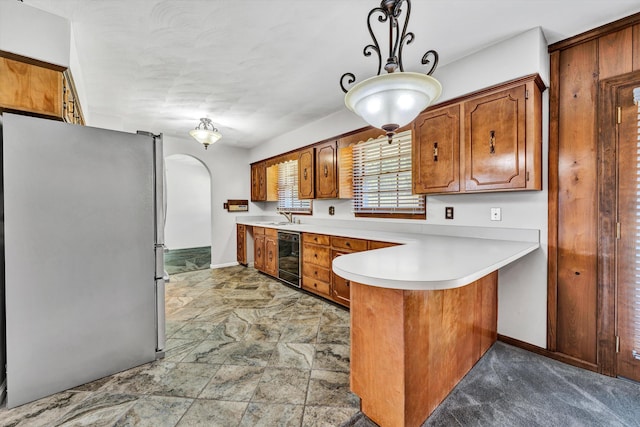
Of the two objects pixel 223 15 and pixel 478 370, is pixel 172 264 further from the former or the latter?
pixel 478 370

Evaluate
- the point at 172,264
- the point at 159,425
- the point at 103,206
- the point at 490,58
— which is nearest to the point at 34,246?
the point at 103,206

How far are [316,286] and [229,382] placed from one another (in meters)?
1.74

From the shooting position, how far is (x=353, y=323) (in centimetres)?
151

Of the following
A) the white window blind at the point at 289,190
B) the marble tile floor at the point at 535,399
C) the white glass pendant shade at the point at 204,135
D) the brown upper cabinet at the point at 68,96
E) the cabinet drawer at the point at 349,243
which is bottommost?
the marble tile floor at the point at 535,399

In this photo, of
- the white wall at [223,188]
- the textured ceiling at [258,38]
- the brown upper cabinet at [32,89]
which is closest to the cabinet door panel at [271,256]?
the white wall at [223,188]

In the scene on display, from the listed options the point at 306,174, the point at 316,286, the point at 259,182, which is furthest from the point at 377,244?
the point at 259,182

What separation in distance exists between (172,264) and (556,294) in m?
6.22

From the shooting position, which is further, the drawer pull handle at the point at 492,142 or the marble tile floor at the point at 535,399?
the drawer pull handle at the point at 492,142

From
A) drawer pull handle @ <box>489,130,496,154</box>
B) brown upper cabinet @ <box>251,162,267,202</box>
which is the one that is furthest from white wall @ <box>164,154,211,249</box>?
drawer pull handle @ <box>489,130,496,154</box>

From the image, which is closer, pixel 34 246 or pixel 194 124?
pixel 34 246

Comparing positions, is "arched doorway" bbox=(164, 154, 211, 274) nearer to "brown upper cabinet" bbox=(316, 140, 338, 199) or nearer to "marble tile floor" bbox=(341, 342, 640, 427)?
"brown upper cabinet" bbox=(316, 140, 338, 199)

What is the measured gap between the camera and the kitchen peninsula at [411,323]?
1228mm

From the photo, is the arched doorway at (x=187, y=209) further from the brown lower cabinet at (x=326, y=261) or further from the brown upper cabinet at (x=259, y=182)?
the brown lower cabinet at (x=326, y=261)

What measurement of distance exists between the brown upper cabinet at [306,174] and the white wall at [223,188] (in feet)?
6.52
